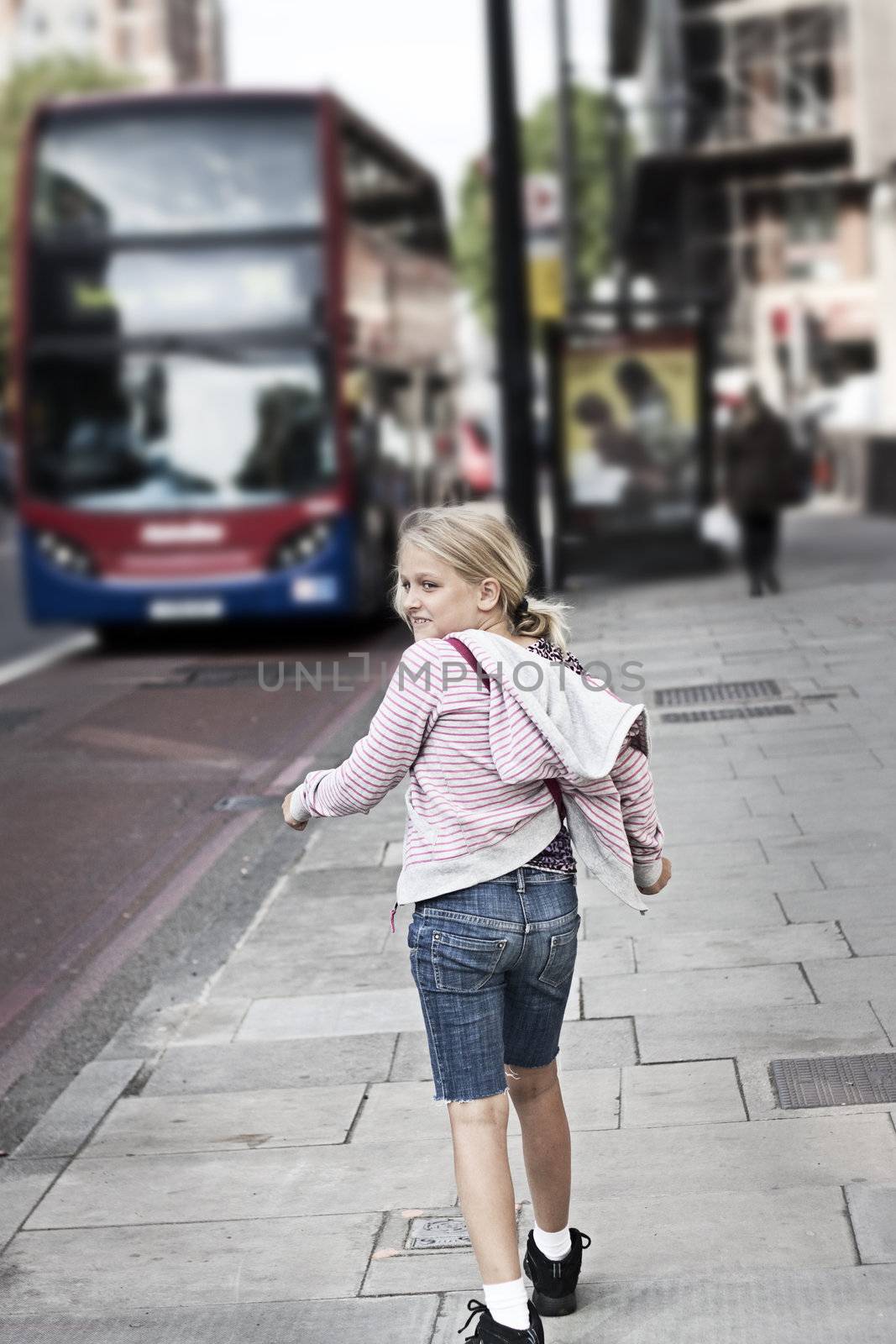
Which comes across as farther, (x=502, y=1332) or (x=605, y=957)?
(x=605, y=957)

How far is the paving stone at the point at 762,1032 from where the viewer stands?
486cm

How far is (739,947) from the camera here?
5820 millimetres

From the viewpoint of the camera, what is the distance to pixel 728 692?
10.3 metres

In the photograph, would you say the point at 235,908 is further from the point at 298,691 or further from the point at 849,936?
the point at 298,691

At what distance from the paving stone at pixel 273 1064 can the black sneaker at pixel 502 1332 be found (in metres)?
1.58

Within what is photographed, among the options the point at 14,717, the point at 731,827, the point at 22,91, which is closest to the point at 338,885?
the point at 731,827

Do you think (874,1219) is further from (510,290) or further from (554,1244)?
(510,290)

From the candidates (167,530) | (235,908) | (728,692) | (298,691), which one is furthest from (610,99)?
(235,908)

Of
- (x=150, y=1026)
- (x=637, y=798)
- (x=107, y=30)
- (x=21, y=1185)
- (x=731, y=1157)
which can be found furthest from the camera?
(x=107, y=30)

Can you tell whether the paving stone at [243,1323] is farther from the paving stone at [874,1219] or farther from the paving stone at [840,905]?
the paving stone at [840,905]

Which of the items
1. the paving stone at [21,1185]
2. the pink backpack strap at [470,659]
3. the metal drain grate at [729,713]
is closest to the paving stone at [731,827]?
the metal drain grate at [729,713]

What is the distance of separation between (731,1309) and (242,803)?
582cm

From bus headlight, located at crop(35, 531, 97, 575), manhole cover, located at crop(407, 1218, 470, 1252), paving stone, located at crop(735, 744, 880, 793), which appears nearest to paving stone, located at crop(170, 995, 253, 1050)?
manhole cover, located at crop(407, 1218, 470, 1252)

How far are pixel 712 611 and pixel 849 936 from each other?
27.5 feet
